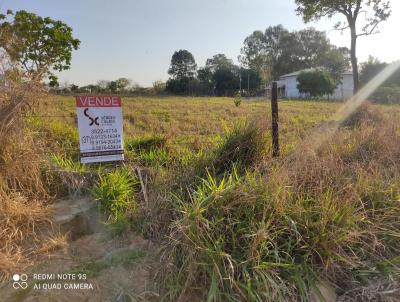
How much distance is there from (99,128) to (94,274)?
190cm

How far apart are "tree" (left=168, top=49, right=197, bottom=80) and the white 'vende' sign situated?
5522cm

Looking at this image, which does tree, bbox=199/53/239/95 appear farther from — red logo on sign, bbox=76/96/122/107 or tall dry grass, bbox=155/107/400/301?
tall dry grass, bbox=155/107/400/301

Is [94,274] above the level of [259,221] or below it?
below

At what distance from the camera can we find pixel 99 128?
13.0 ft

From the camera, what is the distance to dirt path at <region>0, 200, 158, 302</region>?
2334mm

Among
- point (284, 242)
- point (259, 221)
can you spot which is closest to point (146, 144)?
point (259, 221)

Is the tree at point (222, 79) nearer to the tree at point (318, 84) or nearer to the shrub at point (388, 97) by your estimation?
the tree at point (318, 84)

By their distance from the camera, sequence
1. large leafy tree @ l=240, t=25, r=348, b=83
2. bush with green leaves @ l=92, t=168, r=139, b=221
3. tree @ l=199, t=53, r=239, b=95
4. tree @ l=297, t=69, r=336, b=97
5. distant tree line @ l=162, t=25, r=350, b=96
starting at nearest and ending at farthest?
bush with green leaves @ l=92, t=168, r=139, b=221 → tree @ l=297, t=69, r=336, b=97 → tree @ l=199, t=53, r=239, b=95 → distant tree line @ l=162, t=25, r=350, b=96 → large leafy tree @ l=240, t=25, r=348, b=83

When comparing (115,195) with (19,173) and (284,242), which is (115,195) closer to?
(19,173)

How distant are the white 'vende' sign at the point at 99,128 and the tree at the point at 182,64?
55221mm

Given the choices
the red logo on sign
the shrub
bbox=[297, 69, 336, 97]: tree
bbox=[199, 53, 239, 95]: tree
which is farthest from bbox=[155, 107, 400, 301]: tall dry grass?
bbox=[199, 53, 239, 95]: tree

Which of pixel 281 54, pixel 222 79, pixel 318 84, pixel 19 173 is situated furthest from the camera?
pixel 281 54

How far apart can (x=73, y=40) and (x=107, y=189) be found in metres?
29.0

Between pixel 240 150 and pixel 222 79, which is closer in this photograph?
pixel 240 150
